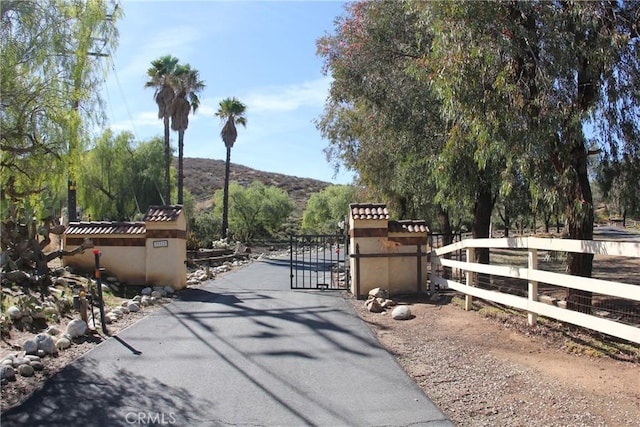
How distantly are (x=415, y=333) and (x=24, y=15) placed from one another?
772cm

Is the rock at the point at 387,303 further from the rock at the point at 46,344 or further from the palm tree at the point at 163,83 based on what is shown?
the palm tree at the point at 163,83

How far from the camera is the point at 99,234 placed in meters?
14.9

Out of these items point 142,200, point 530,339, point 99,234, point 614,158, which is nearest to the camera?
point 530,339

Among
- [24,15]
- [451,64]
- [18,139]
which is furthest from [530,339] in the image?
[24,15]

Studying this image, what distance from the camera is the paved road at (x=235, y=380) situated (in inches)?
211

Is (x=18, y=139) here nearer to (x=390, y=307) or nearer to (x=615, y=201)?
(x=390, y=307)

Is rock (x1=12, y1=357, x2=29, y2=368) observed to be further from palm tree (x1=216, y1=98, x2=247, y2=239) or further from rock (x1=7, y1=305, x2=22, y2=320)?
palm tree (x1=216, y1=98, x2=247, y2=239)

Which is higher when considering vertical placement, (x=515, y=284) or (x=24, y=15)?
(x=24, y=15)

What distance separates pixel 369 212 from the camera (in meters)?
13.8

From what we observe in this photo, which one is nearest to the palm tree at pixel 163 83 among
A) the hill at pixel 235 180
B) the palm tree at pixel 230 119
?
the palm tree at pixel 230 119

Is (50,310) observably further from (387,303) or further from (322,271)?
(322,271)

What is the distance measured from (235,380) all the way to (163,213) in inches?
365

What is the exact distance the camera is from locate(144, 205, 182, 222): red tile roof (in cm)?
1476

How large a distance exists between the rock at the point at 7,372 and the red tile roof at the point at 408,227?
30.3ft
